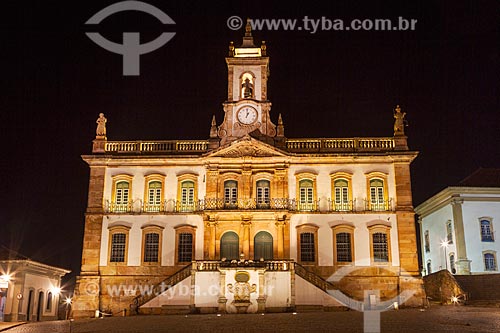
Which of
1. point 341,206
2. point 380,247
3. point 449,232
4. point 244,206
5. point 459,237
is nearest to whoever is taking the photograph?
point 380,247

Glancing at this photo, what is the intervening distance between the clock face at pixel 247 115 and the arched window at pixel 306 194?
461 cm

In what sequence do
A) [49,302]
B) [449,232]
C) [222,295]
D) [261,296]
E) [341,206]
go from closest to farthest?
[261,296] → [222,295] → [341,206] → [49,302] → [449,232]

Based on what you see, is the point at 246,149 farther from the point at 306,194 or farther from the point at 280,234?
the point at 280,234

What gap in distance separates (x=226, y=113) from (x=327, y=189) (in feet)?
23.9

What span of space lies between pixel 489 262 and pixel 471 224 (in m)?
2.56

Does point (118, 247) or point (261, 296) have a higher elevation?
point (118, 247)

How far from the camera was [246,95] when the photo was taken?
1452 inches

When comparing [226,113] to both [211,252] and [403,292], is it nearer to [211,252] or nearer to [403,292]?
[211,252]

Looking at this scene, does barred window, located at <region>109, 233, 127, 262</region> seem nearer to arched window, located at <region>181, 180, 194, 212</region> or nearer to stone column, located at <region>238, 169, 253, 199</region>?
arched window, located at <region>181, 180, 194, 212</region>

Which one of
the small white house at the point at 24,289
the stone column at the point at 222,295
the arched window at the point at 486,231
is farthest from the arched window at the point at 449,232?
the small white house at the point at 24,289

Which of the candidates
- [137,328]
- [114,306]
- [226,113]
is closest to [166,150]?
[226,113]

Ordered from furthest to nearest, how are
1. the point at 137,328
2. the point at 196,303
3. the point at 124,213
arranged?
the point at 124,213, the point at 196,303, the point at 137,328

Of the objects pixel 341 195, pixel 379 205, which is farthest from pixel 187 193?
pixel 379 205

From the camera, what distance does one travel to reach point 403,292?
107 feet
